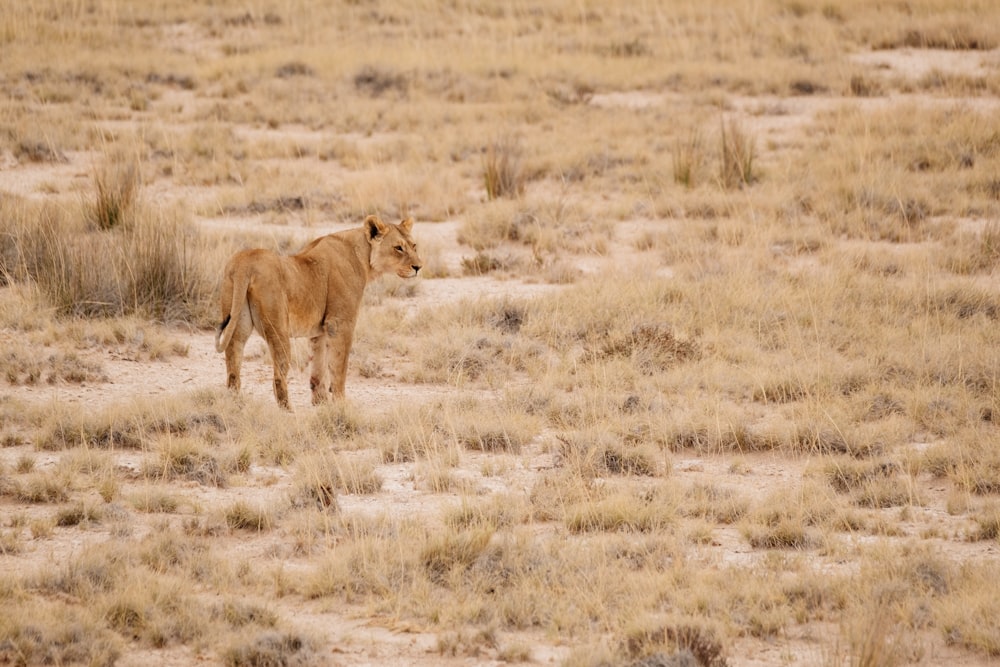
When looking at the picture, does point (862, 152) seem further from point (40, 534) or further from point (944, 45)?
point (40, 534)

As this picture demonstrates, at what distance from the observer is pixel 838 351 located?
1024 cm

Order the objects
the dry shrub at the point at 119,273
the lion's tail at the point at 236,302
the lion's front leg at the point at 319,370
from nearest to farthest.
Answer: the lion's tail at the point at 236,302 < the lion's front leg at the point at 319,370 < the dry shrub at the point at 119,273

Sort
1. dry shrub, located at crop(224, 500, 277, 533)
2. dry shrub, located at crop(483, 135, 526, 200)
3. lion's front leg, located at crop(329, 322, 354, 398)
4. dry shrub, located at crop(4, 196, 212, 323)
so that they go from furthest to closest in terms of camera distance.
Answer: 1. dry shrub, located at crop(483, 135, 526, 200)
2. dry shrub, located at crop(4, 196, 212, 323)
3. lion's front leg, located at crop(329, 322, 354, 398)
4. dry shrub, located at crop(224, 500, 277, 533)

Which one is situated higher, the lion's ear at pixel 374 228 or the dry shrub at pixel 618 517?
the lion's ear at pixel 374 228

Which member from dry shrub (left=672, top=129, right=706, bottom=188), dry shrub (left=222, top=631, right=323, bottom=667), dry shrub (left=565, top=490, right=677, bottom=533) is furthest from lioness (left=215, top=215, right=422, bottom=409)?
dry shrub (left=672, top=129, right=706, bottom=188)

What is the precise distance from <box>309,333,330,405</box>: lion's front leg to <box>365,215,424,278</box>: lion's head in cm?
72

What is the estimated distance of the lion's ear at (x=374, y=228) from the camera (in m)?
9.05

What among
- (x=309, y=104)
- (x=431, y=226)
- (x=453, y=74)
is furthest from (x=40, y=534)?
(x=453, y=74)

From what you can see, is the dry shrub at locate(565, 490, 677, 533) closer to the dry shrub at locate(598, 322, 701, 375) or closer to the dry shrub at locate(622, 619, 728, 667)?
the dry shrub at locate(622, 619, 728, 667)

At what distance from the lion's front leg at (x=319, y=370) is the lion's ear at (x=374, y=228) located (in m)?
0.87

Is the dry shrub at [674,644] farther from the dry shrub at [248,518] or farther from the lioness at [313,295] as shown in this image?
the lioness at [313,295]

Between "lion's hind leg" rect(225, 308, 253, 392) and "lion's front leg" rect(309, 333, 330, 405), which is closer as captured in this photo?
"lion's hind leg" rect(225, 308, 253, 392)

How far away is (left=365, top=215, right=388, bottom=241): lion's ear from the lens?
9055 millimetres

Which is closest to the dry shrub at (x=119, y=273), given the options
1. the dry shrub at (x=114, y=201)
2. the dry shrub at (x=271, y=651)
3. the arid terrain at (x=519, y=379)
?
the arid terrain at (x=519, y=379)
